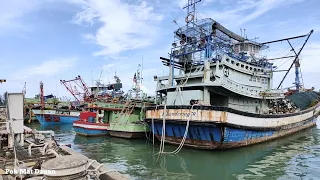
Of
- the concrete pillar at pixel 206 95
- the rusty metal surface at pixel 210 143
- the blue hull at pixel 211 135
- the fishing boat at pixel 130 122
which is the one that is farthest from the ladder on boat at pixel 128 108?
the concrete pillar at pixel 206 95

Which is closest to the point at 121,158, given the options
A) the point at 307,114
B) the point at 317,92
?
the point at 307,114

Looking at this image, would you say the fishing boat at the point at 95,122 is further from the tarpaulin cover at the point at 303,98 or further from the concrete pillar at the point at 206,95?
the tarpaulin cover at the point at 303,98

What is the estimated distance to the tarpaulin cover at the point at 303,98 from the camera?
3325 centimetres

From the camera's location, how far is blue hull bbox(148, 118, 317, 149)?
47.9 feet

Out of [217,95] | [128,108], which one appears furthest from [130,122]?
[217,95]

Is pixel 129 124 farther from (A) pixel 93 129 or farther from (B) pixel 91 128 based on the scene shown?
(B) pixel 91 128

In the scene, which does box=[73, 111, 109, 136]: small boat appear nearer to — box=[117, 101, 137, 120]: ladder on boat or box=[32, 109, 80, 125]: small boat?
box=[117, 101, 137, 120]: ladder on boat

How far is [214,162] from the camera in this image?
507 inches

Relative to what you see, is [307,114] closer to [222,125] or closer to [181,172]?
[222,125]

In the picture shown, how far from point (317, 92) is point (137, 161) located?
3792 cm

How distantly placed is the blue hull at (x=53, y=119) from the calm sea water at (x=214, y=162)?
20150 millimetres

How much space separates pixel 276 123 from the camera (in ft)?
64.7

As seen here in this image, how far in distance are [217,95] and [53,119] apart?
2654cm

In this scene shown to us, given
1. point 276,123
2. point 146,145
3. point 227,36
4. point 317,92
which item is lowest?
point 146,145
